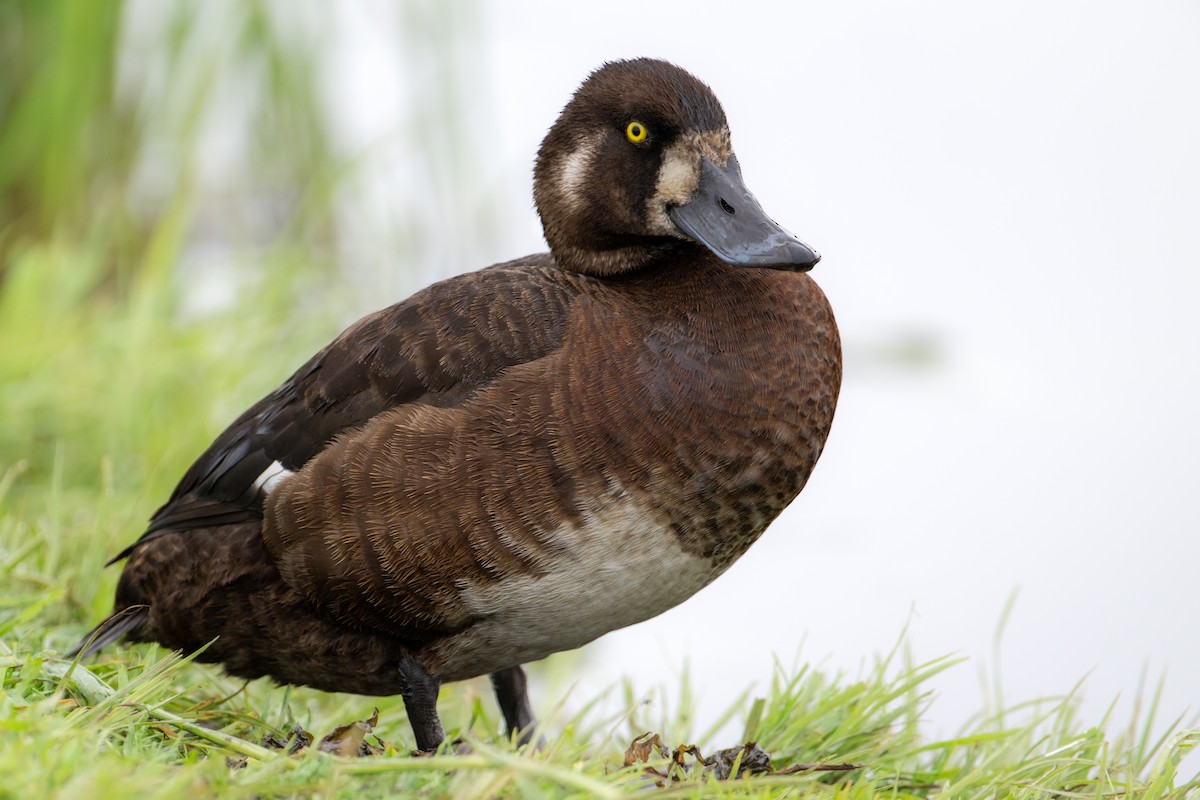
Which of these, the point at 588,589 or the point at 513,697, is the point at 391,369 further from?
the point at 513,697

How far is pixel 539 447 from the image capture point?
2.97 metres

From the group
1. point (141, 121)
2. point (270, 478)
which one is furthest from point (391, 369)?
point (141, 121)

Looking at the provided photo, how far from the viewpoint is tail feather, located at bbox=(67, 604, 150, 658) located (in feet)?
10.7

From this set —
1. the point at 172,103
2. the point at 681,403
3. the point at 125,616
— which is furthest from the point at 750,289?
the point at 172,103

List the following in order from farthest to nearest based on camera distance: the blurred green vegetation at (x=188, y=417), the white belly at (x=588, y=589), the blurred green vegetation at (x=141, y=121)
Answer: the blurred green vegetation at (x=141, y=121) → the white belly at (x=588, y=589) → the blurred green vegetation at (x=188, y=417)

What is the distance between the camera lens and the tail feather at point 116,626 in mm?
3268

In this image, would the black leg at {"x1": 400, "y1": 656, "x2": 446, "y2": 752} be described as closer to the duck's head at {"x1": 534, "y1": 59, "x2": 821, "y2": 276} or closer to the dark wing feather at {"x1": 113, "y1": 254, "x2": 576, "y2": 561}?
the dark wing feather at {"x1": 113, "y1": 254, "x2": 576, "y2": 561}

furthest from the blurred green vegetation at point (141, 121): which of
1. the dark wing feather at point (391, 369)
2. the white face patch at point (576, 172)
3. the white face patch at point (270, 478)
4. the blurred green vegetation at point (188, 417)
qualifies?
the white face patch at point (576, 172)

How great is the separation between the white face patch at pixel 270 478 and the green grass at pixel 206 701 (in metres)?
0.45

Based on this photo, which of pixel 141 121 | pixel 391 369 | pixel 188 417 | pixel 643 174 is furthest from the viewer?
pixel 141 121

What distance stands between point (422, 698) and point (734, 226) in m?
1.23

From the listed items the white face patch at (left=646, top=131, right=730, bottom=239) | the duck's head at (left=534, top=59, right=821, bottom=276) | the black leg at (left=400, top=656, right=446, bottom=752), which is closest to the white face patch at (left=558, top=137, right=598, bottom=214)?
the duck's head at (left=534, top=59, right=821, bottom=276)

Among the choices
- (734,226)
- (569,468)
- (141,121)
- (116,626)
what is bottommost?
(116,626)

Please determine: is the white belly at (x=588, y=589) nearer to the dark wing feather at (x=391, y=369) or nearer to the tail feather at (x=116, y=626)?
the dark wing feather at (x=391, y=369)
